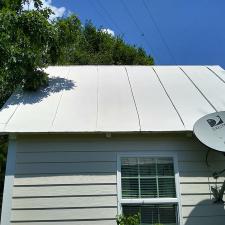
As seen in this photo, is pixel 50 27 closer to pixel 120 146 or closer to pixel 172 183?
pixel 120 146

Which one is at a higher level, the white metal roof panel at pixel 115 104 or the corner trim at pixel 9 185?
the white metal roof panel at pixel 115 104

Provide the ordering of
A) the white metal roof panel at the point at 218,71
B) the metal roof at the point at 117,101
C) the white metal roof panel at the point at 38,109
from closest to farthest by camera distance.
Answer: the white metal roof panel at the point at 38,109
the metal roof at the point at 117,101
the white metal roof panel at the point at 218,71

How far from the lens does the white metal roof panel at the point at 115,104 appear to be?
7195 mm

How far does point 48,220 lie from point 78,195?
69 cm

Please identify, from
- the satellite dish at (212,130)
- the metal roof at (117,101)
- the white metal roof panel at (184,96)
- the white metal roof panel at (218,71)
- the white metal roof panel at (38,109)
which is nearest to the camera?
the satellite dish at (212,130)

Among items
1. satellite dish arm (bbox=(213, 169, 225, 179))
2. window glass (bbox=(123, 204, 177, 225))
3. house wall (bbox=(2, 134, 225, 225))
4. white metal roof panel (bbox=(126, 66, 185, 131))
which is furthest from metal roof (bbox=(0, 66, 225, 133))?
window glass (bbox=(123, 204, 177, 225))

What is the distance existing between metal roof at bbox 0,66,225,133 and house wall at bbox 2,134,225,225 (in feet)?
0.94

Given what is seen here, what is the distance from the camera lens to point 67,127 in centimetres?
712

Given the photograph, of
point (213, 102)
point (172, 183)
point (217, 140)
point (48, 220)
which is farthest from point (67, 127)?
point (213, 102)

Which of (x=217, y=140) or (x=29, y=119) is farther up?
(x=29, y=119)

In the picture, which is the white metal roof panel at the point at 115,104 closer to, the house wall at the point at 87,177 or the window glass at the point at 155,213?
the house wall at the point at 87,177

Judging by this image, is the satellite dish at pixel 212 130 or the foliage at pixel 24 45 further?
the foliage at pixel 24 45

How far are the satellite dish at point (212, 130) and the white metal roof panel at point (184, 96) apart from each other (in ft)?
1.10

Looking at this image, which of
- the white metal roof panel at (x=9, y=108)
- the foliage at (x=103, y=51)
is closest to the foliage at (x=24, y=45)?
the white metal roof panel at (x=9, y=108)
